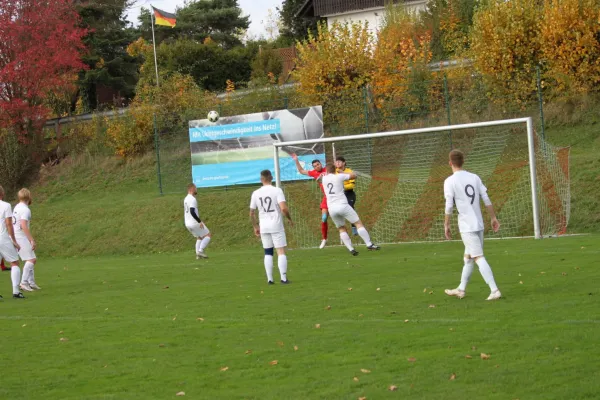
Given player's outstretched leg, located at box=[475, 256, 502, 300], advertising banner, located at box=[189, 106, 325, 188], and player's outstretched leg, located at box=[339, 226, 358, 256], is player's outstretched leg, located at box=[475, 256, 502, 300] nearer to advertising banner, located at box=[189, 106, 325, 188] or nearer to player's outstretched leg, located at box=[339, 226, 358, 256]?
player's outstretched leg, located at box=[339, 226, 358, 256]

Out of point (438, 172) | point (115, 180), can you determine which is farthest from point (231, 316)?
point (115, 180)

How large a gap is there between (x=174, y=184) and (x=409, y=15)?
1752cm

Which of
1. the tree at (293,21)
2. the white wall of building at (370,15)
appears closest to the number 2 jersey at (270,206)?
the white wall of building at (370,15)

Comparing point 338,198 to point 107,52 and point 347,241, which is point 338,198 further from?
point 107,52

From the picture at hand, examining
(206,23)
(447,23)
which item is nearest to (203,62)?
(447,23)

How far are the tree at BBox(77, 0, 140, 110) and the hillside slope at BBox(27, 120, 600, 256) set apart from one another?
462 inches

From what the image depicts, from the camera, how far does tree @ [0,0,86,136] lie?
120 feet

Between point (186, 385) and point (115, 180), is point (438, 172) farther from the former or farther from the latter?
point (186, 385)

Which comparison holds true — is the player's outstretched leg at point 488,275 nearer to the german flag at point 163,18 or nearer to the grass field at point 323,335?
the grass field at point 323,335

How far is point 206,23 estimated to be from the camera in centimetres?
6391

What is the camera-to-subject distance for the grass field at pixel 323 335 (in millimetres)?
7316

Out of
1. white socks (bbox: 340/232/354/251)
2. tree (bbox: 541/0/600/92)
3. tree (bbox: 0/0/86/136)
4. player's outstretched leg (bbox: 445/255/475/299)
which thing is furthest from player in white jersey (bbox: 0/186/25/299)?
tree (bbox: 0/0/86/136)

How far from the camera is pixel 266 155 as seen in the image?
29766 mm

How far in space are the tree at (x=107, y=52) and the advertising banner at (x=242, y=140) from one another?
17.7 meters
